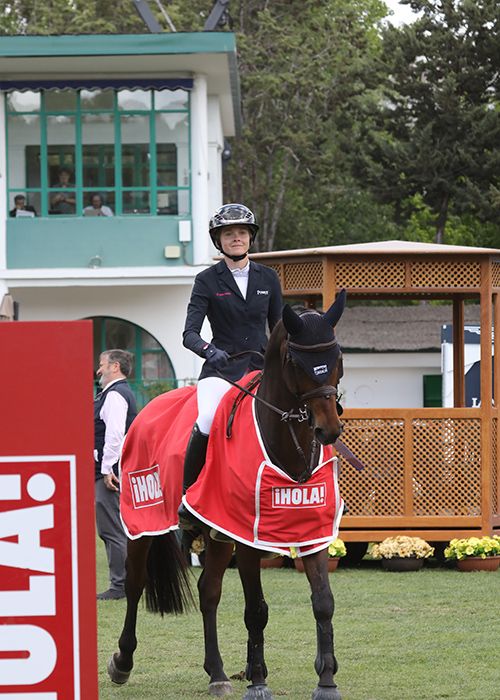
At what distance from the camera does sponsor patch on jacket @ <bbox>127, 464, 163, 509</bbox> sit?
771 cm

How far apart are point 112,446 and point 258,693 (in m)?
4.65

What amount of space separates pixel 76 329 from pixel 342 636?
18.5 ft

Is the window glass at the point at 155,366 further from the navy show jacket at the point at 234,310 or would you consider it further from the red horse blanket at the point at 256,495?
the red horse blanket at the point at 256,495

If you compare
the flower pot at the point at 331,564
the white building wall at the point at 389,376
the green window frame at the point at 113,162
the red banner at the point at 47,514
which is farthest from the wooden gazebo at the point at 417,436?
the white building wall at the point at 389,376

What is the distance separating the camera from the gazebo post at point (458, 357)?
14.5m

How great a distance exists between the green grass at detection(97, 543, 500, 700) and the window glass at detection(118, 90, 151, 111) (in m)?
15.1

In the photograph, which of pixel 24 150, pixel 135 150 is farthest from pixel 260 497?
pixel 24 150

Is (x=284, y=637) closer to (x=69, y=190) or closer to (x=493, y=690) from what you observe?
(x=493, y=690)

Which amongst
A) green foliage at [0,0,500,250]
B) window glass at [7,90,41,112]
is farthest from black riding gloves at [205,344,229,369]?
green foliage at [0,0,500,250]

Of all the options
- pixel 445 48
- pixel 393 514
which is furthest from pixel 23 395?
pixel 445 48

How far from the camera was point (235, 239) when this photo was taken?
728cm

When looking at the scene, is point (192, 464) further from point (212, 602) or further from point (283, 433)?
point (283, 433)

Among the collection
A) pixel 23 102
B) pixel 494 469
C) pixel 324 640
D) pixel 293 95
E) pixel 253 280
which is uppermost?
pixel 293 95

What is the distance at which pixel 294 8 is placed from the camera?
40469 millimetres
